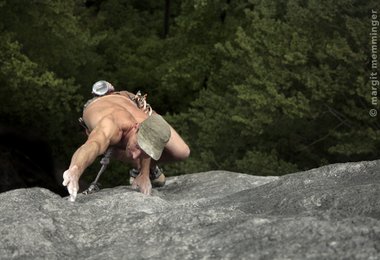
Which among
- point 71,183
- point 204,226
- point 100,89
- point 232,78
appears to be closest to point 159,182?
point 100,89

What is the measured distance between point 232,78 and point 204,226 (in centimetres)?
1650

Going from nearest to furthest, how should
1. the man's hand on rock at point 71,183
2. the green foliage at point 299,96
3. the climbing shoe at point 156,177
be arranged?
the man's hand on rock at point 71,183 < the climbing shoe at point 156,177 < the green foliage at point 299,96

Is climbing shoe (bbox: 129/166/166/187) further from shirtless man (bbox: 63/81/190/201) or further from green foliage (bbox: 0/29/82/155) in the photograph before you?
green foliage (bbox: 0/29/82/155)

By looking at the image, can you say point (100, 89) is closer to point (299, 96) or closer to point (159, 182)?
point (159, 182)

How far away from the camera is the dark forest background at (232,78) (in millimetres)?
13727

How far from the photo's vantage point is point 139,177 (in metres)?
4.97

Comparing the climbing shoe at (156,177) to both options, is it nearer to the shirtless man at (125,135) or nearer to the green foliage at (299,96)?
the shirtless man at (125,135)

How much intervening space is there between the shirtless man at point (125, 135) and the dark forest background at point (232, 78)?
8.41m

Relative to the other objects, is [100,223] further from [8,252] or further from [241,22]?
[241,22]

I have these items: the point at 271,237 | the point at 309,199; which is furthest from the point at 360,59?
the point at 271,237

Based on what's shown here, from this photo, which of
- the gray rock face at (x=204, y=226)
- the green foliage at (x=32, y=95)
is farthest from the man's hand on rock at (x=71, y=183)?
the green foliage at (x=32, y=95)

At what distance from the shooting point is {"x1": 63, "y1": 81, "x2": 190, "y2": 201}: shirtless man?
4.43m

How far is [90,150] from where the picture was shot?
425 centimetres

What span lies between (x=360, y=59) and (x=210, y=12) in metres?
9.01
